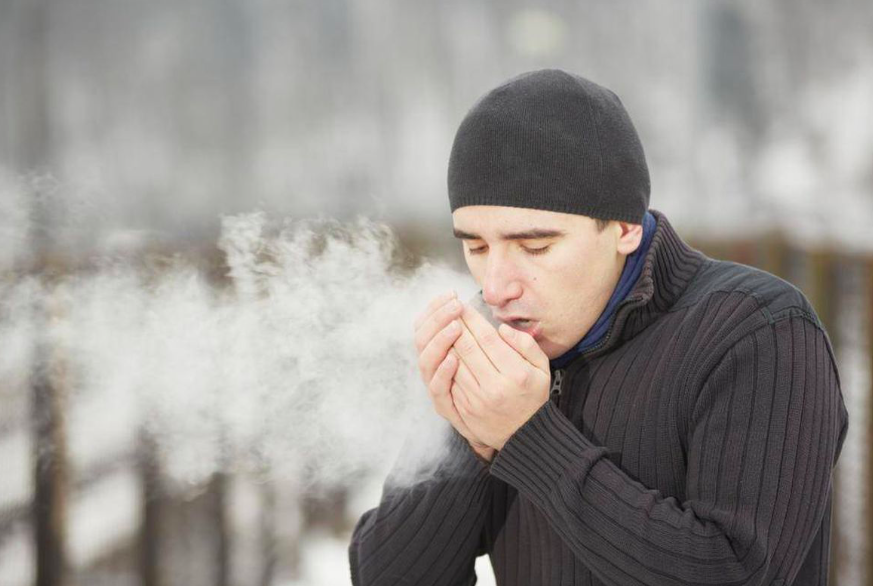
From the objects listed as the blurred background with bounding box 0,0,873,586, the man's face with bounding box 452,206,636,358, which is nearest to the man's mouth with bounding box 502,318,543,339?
the man's face with bounding box 452,206,636,358

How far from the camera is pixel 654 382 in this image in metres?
1.18

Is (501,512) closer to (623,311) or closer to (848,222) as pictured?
(623,311)

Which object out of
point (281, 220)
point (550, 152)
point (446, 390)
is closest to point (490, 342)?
point (446, 390)

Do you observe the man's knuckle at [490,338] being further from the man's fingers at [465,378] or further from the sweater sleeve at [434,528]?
the sweater sleeve at [434,528]

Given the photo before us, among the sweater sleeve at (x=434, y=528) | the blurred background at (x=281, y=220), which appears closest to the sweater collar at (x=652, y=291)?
the sweater sleeve at (x=434, y=528)

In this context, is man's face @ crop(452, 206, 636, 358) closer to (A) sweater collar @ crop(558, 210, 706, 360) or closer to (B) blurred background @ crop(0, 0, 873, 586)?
(A) sweater collar @ crop(558, 210, 706, 360)

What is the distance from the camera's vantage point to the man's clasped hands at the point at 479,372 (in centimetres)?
113

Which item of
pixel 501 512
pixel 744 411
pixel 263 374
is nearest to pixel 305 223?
pixel 263 374

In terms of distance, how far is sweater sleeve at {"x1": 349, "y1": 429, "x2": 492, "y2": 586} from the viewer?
1300 mm

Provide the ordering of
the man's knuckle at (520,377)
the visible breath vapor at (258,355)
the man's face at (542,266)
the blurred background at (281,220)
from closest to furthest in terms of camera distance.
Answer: the man's knuckle at (520,377) < the man's face at (542,266) < the visible breath vapor at (258,355) < the blurred background at (281,220)

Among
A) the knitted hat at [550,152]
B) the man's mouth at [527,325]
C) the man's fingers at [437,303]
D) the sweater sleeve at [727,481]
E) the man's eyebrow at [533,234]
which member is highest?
the knitted hat at [550,152]

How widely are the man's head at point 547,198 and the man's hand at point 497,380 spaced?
9cm

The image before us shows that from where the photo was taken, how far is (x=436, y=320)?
1216 millimetres

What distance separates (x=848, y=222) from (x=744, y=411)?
2.60m
